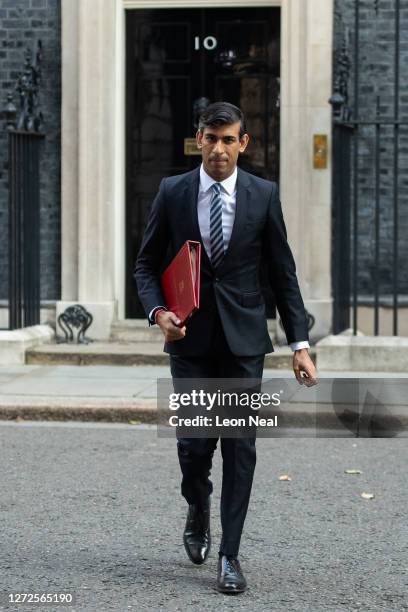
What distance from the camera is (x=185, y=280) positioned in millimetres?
5059

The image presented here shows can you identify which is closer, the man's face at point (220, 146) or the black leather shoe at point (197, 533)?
the man's face at point (220, 146)

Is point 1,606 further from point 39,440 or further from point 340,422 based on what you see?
point 340,422

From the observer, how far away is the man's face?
5.15 m

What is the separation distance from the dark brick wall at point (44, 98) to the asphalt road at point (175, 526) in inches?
142

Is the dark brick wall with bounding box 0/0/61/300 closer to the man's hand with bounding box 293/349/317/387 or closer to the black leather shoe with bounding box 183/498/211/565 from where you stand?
the black leather shoe with bounding box 183/498/211/565

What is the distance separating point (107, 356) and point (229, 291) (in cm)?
648

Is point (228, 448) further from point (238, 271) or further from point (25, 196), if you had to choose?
point (25, 196)

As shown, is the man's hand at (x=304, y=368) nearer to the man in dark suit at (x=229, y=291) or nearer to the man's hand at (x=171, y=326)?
the man in dark suit at (x=229, y=291)

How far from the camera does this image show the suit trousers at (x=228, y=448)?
209 inches

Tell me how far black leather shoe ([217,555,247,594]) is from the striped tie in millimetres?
1184

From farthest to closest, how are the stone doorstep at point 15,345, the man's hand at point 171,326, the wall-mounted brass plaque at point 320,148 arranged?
the wall-mounted brass plaque at point 320,148, the stone doorstep at point 15,345, the man's hand at point 171,326

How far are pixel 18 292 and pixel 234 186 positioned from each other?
678cm

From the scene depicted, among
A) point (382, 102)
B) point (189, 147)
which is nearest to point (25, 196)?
point (189, 147)

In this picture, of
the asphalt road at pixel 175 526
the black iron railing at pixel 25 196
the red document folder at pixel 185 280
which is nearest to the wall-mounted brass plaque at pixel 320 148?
the black iron railing at pixel 25 196
